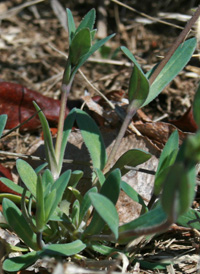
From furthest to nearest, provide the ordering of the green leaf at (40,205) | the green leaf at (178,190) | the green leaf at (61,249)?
the green leaf at (61,249) < the green leaf at (40,205) < the green leaf at (178,190)

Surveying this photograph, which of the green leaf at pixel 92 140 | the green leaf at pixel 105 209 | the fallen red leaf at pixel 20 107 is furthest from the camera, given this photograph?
the fallen red leaf at pixel 20 107

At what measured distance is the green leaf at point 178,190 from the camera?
0.96 m

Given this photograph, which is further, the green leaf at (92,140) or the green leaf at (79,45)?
the green leaf at (92,140)

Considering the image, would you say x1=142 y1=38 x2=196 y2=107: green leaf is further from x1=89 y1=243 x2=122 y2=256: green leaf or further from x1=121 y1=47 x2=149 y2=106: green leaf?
x1=89 y1=243 x2=122 y2=256: green leaf

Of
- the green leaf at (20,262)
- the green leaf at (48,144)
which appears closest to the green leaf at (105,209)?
the green leaf at (20,262)

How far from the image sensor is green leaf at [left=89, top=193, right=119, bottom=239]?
121 centimetres

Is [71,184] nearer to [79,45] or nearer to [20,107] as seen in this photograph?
[79,45]

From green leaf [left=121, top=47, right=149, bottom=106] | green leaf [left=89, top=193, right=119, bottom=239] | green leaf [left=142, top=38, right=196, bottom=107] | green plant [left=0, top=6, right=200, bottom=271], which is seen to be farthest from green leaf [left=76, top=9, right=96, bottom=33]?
green leaf [left=89, top=193, right=119, bottom=239]

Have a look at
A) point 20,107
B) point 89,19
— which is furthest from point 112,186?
point 20,107

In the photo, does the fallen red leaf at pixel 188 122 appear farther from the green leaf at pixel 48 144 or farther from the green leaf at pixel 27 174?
the green leaf at pixel 27 174

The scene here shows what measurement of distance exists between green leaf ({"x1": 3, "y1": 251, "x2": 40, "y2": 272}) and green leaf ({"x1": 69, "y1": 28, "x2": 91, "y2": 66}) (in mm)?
741

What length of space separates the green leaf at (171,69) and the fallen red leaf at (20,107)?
81cm

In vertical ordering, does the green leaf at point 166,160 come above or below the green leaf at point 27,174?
above

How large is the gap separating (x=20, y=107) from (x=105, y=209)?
1374 millimetres
